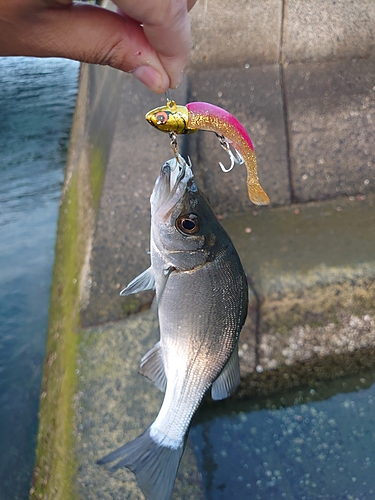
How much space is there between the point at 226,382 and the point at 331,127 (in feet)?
8.03

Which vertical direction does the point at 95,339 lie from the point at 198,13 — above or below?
below

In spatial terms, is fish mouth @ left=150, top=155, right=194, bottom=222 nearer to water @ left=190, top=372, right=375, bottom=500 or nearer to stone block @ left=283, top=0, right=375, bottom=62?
water @ left=190, top=372, right=375, bottom=500

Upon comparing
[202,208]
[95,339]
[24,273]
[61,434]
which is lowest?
[24,273]

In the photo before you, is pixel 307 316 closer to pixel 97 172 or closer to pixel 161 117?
pixel 161 117

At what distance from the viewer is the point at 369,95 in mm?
3248

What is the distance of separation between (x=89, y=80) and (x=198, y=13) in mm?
3331

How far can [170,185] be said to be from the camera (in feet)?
5.04

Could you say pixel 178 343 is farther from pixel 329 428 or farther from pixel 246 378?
pixel 329 428

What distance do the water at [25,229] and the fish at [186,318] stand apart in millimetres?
1471

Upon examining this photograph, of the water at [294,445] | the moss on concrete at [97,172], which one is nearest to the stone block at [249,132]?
the moss on concrete at [97,172]

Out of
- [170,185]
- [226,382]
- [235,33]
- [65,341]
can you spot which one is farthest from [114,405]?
[235,33]

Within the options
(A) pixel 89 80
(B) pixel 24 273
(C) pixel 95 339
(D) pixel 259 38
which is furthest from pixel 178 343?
(A) pixel 89 80

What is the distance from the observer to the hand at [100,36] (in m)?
1.21

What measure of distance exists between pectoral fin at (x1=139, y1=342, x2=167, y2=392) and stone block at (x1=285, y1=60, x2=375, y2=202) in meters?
2.11
